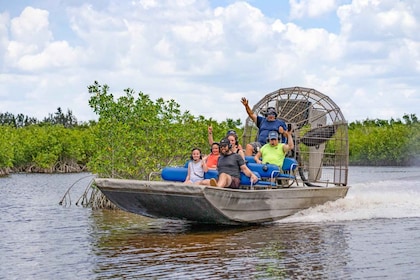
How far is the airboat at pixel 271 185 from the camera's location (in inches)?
529

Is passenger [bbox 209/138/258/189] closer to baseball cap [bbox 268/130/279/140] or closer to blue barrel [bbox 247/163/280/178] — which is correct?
blue barrel [bbox 247/163/280/178]

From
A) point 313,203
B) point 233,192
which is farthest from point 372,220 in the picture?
point 233,192

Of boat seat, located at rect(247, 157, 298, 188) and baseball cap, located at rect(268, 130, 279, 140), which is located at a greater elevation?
baseball cap, located at rect(268, 130, 279, 140)

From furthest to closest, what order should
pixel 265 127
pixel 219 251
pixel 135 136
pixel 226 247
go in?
pixel 135 136, pixel 265 127, pixel 226 247, pixel 219 251

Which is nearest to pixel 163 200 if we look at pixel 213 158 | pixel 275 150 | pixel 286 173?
pixel 213 158

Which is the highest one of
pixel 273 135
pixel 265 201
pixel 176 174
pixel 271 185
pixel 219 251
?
pixel 273 135

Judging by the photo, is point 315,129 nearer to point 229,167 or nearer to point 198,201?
point 229,167

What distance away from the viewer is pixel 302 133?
57.9 ft

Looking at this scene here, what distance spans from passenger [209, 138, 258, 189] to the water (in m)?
0.98

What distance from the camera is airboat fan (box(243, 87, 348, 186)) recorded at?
17.4 meters

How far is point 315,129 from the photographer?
1745 cm

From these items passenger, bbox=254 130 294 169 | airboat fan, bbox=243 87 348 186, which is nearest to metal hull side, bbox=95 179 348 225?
passenger, bbox=254 130 294 169

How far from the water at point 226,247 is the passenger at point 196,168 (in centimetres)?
104

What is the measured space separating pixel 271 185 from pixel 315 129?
9.81ft
